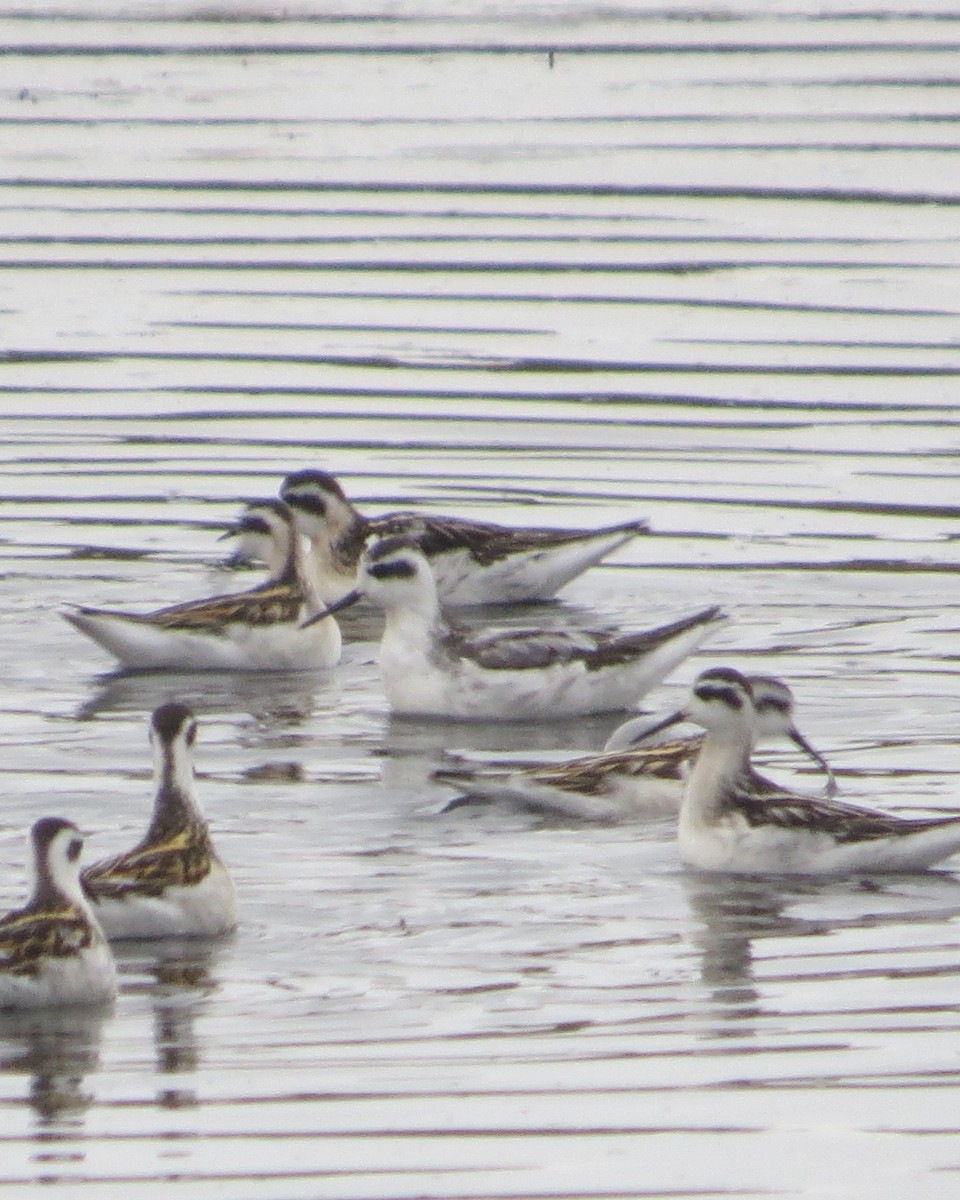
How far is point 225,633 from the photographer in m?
17.7

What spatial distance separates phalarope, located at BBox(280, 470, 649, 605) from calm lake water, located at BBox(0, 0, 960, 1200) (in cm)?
27

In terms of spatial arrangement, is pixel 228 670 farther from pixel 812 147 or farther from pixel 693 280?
pixel 812 147

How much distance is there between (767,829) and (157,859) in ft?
8.59

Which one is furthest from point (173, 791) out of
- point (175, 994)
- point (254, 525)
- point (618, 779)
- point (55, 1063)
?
point (254, 525)

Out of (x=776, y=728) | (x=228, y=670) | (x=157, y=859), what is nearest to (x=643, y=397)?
(x=228, y=670)

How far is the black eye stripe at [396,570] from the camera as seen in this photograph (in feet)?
56.4

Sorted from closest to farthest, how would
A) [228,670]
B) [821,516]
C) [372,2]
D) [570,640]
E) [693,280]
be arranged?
[570,640], [228,670], [821,516], [693,280], [372,2]

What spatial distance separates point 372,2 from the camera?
42.8 meters

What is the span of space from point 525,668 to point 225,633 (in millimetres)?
1923

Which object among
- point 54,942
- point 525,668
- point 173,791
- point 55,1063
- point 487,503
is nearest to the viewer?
point 55,1063

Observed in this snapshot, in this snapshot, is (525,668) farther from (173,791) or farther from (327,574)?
(173,791)

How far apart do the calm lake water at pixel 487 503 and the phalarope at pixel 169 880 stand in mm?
119

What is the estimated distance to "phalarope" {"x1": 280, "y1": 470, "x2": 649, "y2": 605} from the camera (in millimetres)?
19094

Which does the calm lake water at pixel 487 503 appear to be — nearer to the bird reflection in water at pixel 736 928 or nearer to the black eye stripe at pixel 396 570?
the bird reflection in water at pixel 736 928
